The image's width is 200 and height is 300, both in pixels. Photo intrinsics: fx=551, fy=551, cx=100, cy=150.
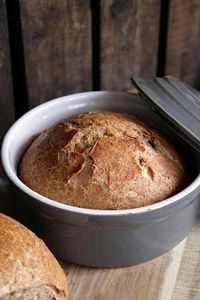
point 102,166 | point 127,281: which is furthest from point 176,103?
point 127,281

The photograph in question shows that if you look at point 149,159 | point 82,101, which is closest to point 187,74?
point 82,101

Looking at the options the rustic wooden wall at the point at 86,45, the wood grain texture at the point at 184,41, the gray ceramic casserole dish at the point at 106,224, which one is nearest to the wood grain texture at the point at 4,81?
the rustic wooden wall at the point at 86,45

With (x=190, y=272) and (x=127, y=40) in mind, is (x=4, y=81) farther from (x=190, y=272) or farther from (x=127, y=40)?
(x=190, y=272)

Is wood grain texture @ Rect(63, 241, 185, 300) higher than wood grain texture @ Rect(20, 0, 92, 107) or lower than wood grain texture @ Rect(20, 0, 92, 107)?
lower

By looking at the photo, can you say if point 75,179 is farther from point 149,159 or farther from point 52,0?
point 52,0

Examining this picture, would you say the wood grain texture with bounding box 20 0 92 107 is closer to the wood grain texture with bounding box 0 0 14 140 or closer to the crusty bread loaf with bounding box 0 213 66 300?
the wood grain texture with bounding box 0 0 14 140

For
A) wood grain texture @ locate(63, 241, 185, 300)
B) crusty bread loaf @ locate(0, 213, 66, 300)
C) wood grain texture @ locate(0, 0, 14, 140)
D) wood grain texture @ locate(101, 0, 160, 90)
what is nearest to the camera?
crusty bread loaf @ locate(0, 213, 66, 300)

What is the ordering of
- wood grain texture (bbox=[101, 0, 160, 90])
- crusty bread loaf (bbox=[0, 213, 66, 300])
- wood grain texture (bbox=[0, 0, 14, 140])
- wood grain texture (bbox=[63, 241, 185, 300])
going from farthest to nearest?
wood grain texture (bbox=[101, 0, 160, 90]) → wood grain texture (bbox=[0, 0, 14, 140]) → wood grain texture (bbox=[63, 241, 185, 300]) → crusty bread loaf (bbox=[0, 213, 66, 300])

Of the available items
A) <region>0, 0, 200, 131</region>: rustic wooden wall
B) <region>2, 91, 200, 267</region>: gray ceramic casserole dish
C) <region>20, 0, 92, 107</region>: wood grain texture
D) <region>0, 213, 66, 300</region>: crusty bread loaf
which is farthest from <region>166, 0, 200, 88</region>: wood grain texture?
<region>0, 213, 66, 300</region>: crusty bread loaf
